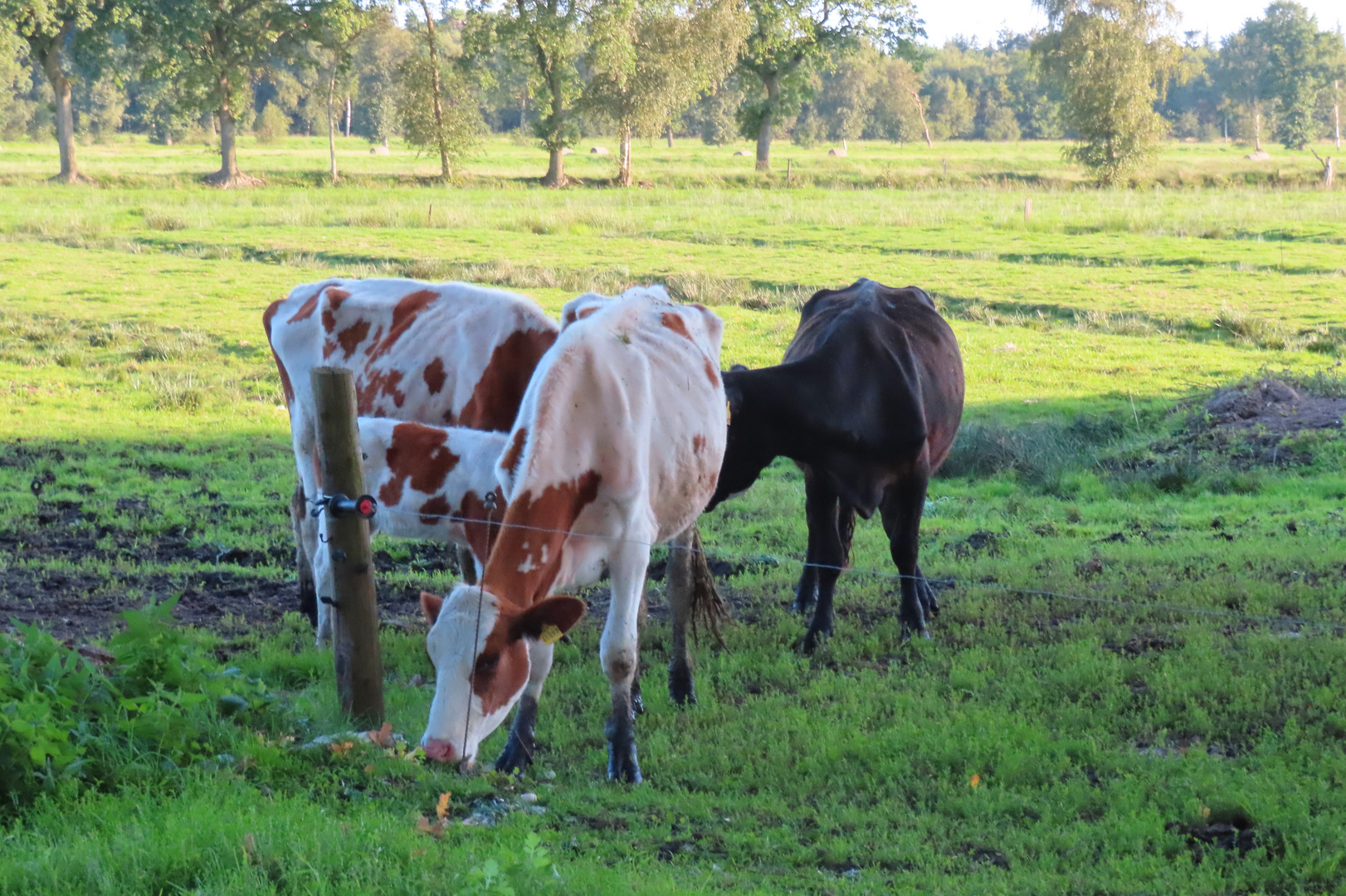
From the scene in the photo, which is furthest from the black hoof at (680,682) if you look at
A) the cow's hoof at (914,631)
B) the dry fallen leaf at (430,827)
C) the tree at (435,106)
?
the tree at (435,106)

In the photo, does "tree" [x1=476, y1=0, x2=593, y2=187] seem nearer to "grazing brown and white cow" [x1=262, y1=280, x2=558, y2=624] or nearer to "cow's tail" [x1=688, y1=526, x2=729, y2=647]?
"grazing brown and white cow" [x1=262, y1=280, x2=558, y2=624]

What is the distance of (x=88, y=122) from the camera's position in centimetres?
8631

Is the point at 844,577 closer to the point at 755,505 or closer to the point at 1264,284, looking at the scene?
the point at 755,505

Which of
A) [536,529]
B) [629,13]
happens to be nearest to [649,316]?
[536,529]

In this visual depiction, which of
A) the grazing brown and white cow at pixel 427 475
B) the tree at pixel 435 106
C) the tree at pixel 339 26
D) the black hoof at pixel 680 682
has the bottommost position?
the black hoof at pixel 680 682

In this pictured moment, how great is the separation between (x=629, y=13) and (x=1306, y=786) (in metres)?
49.6

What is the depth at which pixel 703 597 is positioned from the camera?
7.20 meters

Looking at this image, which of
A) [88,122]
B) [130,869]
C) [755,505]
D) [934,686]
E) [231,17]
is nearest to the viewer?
[130,869]

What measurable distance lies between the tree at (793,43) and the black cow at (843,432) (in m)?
53.3

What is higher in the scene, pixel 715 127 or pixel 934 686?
pixel 715 127

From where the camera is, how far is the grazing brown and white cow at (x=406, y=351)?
727 cm

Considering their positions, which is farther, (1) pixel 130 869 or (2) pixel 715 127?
(2) pixel 715 127

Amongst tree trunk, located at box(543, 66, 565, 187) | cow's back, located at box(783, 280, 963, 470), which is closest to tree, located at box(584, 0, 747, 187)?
tree trunk, located at box(543, 66, 565, 187)

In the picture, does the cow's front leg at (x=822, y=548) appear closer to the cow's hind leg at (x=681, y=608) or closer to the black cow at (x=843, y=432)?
the black cow at (x=843, y=432)
